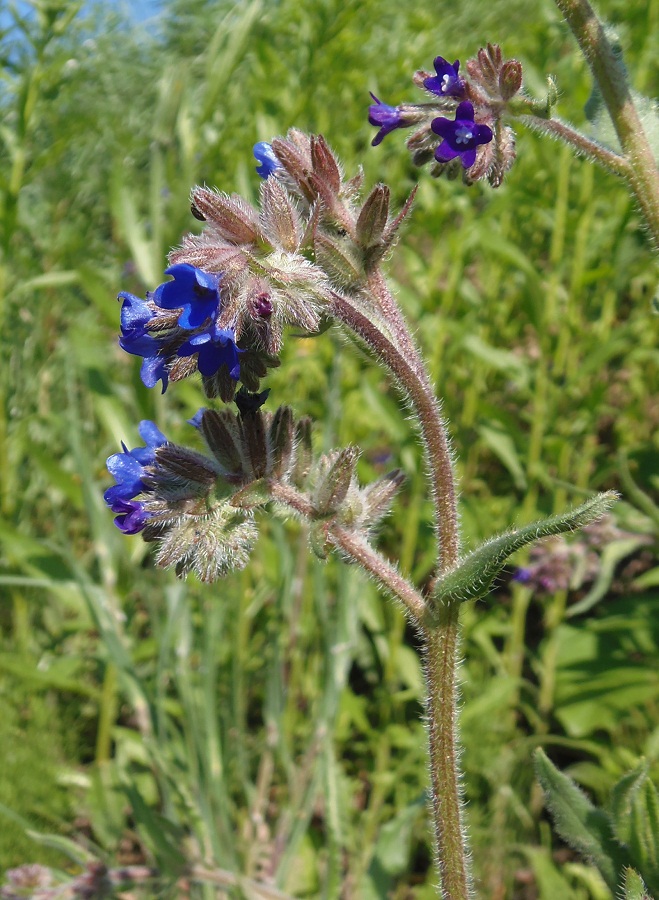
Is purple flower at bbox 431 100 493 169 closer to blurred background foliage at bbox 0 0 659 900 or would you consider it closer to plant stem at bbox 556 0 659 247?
plant stem at bbox 556 0 659 247

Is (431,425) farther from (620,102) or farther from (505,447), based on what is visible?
(505,447)

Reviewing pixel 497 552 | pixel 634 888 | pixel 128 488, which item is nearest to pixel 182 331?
pixel 128 488

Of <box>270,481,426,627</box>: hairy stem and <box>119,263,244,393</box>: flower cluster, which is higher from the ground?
<box>119,263,244,393</box>: flower cluster

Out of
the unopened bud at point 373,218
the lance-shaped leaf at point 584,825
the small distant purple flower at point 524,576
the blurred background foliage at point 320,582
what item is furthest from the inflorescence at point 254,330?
the small distant purple flower at point 524,576

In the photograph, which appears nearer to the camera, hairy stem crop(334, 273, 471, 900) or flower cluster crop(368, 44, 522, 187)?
hairy stem crop(334, 273, 471, 900)

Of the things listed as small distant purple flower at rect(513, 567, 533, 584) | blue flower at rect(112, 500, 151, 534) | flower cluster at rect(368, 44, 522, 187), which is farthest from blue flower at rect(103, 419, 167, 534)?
small distant purple flower at rect(513, 567, 533, 584)

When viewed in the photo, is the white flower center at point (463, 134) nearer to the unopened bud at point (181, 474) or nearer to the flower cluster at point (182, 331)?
the flower cluster at point (182, 331)
